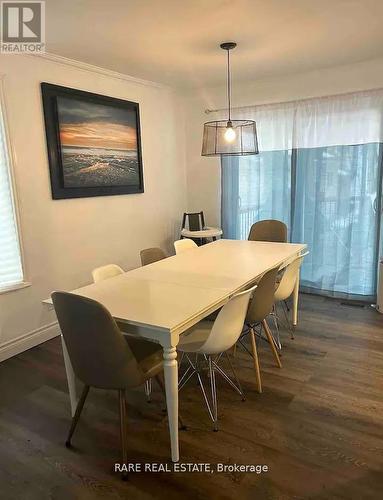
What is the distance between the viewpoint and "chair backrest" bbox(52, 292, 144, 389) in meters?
1.68

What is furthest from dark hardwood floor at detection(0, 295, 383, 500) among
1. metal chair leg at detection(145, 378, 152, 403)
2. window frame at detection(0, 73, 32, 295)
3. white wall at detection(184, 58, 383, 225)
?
white wall at detection(184, 58, 383, 225)

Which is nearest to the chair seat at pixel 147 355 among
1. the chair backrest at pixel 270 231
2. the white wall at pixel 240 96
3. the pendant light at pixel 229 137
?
the pendant light at pixel 229 137

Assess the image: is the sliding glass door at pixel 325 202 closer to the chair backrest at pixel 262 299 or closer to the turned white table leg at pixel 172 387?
the chair backrest at pixel 262 299

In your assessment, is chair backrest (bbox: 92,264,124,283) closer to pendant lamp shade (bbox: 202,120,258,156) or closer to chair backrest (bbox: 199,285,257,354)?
chair backrest (bbox: 199,285,257,354)

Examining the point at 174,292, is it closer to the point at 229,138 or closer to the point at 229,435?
the point at 229,435

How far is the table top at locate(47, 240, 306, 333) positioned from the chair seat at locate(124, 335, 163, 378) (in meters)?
0.28

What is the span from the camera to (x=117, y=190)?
154 inches

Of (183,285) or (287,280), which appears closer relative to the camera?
(183,285)

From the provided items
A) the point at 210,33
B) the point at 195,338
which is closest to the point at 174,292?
the point at 195,338

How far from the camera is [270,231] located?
4.01 m

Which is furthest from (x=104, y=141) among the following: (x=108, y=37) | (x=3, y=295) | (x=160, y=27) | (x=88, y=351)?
(x=88, y=351)

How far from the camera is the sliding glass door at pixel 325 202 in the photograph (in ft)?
12.7

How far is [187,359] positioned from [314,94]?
121 inches

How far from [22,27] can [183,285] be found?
2.08 metres
